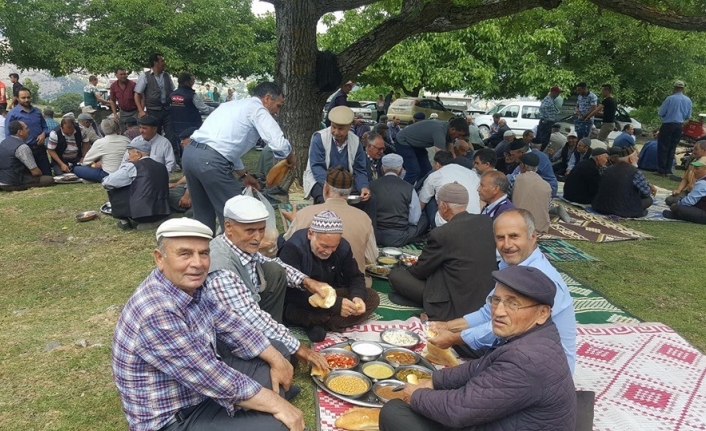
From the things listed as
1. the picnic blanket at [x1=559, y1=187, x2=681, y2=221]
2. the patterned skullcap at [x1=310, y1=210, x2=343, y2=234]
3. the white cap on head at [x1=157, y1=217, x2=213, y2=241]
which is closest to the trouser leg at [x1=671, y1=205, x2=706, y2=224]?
the picnic blanket at [x1=559, y1=187, x2=681, y2=221]

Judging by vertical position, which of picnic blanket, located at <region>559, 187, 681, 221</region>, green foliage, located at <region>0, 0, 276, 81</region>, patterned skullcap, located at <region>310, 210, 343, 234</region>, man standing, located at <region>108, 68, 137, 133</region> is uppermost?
green foliage, located at <region>0, 0, 276, 81</region>

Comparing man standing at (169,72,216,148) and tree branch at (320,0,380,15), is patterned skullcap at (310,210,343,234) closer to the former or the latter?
tree branch at (320,0,380,15)

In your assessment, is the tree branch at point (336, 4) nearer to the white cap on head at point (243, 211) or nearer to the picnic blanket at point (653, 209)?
the picnic blanket at point (653, 209)

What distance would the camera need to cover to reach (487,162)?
6.63m

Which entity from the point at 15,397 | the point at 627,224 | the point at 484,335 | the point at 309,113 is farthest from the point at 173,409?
the point at 627,224

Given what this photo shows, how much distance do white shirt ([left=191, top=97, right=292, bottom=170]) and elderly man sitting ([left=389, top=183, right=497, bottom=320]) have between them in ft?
5.61

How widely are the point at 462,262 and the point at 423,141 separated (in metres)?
4.35

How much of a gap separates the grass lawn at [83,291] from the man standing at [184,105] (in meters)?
2.22

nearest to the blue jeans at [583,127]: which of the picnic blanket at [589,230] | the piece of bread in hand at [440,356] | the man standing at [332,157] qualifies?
the picnic blanket at [589,230]

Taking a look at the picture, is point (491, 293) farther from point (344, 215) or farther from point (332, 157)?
point (332, 157)

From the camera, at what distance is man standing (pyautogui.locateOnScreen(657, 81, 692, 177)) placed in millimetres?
11195

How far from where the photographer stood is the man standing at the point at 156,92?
9.87 m

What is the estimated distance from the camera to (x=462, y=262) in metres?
3.97

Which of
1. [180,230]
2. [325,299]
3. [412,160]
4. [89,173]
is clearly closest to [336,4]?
[412,160]
